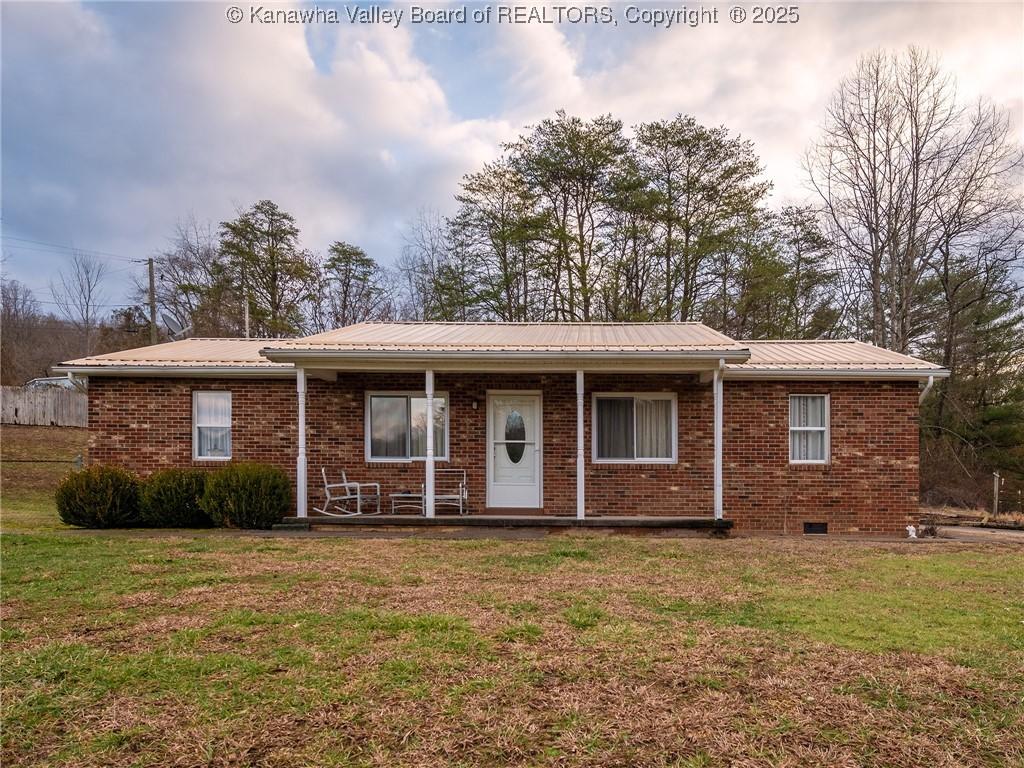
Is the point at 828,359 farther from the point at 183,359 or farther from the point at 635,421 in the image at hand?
the point at 183,359

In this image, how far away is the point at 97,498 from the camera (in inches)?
401

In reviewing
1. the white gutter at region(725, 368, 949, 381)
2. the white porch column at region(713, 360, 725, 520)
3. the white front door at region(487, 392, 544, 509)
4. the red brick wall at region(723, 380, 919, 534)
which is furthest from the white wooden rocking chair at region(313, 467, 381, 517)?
the white gutter at region(725, 368, 949, 381)

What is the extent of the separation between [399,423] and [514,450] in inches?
86.7

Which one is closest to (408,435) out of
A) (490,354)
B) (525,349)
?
(490,354)

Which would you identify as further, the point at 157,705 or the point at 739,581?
the point at 739,581

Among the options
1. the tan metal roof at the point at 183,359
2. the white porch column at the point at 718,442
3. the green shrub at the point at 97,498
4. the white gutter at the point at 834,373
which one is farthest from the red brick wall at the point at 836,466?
the green shrub at the point at 97,498

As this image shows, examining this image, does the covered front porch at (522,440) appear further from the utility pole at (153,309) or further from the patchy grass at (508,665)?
the utility pole at (153,309)

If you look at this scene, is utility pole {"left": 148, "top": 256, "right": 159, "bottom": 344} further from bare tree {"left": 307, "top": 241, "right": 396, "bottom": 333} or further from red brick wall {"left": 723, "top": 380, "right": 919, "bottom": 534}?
red brick wall {"left": 723, "top": 380, "right": 919, "bottom": 534}

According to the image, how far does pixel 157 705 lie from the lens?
320cm

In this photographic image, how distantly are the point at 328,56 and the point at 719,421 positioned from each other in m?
10.4

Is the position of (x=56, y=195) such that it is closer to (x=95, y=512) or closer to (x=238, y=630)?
(x=95, y=512)

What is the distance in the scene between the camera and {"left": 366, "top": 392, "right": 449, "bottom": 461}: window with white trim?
1127 cm

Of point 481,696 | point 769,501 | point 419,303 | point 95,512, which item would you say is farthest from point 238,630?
point 419,303

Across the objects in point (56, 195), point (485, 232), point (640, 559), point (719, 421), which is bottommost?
point (640, 559)
